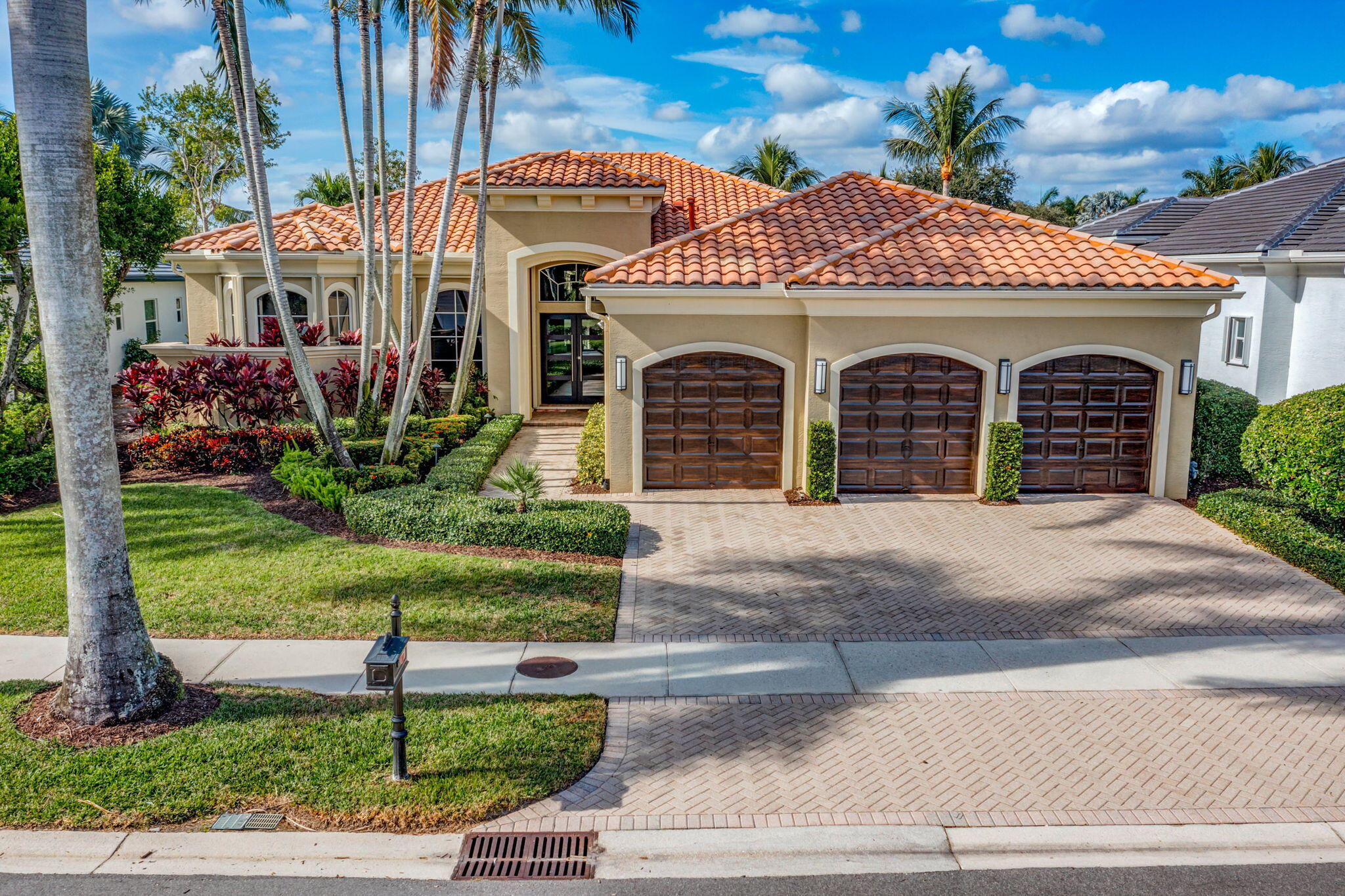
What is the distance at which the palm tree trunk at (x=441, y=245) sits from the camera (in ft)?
45.6

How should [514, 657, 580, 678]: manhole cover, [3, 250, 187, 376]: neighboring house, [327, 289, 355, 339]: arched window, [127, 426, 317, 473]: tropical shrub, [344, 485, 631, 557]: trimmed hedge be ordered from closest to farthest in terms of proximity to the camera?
[514, 657, 580, 678]: manhole cover < [344, 485, 631, 557]: trimmed hedge < [127, 426, 317, 473]: tropical shrub < [327, 289, 355, 339]: arched window < [3, 250, 187, 376]: neighboring house

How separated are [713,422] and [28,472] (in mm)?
10135

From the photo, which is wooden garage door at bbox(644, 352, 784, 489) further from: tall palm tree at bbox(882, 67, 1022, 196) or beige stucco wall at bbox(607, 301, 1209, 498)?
tall palm tree at bbox(882, 67, 1022, 196)

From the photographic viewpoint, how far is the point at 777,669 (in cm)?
898

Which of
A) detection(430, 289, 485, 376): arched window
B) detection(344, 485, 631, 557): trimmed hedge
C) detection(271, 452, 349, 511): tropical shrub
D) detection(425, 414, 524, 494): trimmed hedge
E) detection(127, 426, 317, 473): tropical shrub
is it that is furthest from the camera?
detection(430, 289, 485, 376): arched window

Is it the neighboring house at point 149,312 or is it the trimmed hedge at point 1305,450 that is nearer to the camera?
the trimmed hedge at point 1305,450

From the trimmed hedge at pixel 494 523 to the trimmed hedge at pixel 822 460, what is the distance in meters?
3.30

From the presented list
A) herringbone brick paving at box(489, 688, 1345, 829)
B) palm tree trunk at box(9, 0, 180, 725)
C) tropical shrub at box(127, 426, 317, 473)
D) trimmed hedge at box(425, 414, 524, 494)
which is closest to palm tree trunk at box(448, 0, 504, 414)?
trimmed hedge at box(425, 414, 524, 494)

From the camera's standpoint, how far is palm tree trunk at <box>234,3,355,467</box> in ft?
41.5

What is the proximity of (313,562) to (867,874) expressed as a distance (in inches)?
306

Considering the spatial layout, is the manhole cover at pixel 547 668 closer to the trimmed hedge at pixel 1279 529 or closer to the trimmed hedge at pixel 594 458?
the trimmed hedge at pixel 594 458

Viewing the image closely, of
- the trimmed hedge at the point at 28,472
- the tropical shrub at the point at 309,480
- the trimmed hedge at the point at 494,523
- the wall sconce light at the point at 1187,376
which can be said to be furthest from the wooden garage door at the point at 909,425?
the trimmed hedge at the point at 28,472

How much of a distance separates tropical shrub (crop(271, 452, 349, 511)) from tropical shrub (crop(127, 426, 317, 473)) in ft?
2.22

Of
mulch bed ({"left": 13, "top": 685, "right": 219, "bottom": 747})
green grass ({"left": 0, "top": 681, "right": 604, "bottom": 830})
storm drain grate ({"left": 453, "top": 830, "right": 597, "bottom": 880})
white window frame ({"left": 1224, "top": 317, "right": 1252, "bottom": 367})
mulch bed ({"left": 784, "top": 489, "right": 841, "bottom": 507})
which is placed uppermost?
white window frame ({"left": 1224, "top": 317, "right": 1252, "bottom": 367})
